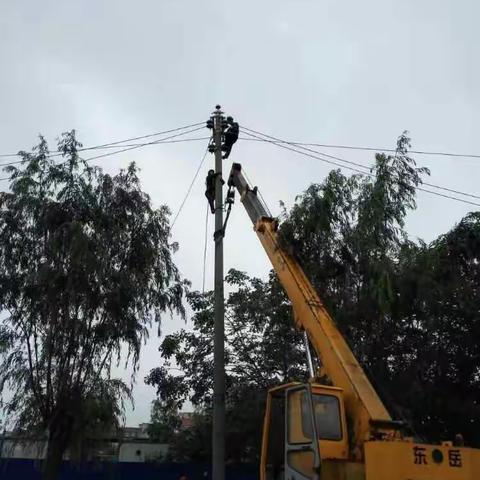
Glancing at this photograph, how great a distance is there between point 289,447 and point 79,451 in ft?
35.7

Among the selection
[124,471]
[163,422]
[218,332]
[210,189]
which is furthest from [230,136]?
[163,422]

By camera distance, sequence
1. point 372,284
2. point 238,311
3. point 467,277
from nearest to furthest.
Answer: point 372,284
point 467,277
point 238,311

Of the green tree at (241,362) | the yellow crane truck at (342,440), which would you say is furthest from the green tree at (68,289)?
the yellow crane truck at (342,440)

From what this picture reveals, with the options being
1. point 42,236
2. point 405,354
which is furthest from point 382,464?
point 42,236

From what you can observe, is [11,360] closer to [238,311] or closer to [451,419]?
[238,311]

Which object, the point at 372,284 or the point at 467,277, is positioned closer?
the point at 372,284

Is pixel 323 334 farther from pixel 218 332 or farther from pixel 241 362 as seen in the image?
pixel 241 362

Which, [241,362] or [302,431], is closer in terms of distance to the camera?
[302,431]

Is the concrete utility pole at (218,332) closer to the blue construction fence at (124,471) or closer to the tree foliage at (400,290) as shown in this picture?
the tree foliage at (400,290)

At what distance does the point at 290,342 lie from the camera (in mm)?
19359

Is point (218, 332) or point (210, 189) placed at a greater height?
point (210, 189)

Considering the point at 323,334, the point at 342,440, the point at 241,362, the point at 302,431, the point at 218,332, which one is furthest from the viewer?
the point at 241,362

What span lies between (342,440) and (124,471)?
16.5 metres

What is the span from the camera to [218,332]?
1191cm
